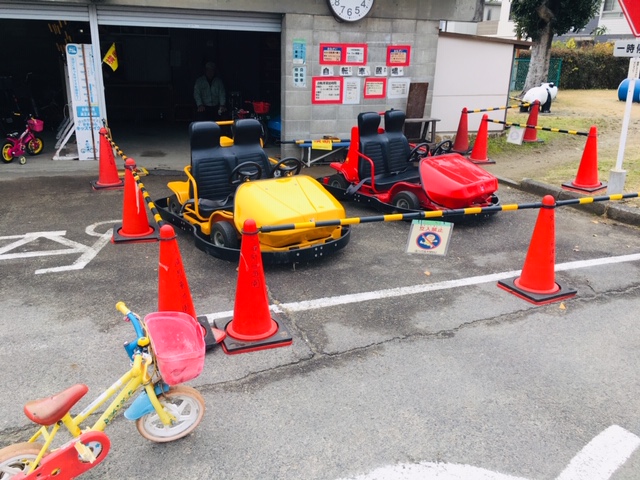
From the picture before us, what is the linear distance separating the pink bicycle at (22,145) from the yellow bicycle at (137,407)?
834cm

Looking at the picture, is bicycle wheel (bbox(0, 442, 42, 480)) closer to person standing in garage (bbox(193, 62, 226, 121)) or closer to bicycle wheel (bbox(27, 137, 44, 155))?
bicycle wheel (bbox(27, 137, 44, 155))

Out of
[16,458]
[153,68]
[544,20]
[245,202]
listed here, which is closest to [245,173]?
[245,202]

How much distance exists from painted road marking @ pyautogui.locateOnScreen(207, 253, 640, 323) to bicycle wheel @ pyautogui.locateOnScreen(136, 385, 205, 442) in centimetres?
140

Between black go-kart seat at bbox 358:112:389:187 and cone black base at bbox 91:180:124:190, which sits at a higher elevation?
black go-kart seat at bbox 358:112:389:187

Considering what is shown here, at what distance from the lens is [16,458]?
2.54 m

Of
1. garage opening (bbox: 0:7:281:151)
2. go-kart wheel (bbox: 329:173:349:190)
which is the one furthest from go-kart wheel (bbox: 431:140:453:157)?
garage opening (bbox: 0:7:281:151)

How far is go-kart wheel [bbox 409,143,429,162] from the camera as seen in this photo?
808 centimetres

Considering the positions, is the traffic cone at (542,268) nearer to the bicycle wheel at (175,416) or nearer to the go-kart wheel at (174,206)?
the bicycle wheel at (175,416)

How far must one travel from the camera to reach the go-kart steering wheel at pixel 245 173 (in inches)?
243

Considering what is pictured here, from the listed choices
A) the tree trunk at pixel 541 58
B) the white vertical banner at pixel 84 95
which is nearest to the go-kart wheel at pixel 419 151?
the white vertical banner at pixel 84 95

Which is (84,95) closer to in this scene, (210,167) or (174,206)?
(174,206)

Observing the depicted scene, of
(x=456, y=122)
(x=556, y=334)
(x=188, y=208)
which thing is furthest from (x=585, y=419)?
(x=456, y=122)

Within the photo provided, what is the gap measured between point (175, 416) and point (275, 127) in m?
10.1

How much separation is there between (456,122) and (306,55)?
4329mm
